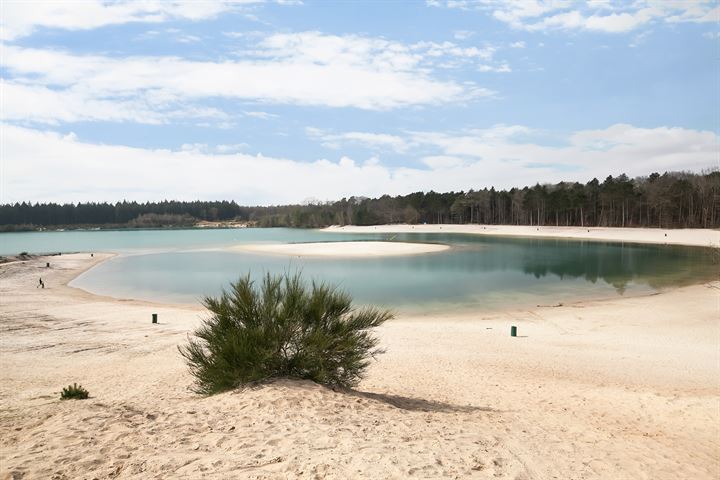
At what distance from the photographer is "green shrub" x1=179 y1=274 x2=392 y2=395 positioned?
25.7 feet

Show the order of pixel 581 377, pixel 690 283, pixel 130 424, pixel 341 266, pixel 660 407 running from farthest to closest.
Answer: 1. pixel 341 266
2. pixel 690 283
3. pixel 581 377
4. pixel 660 407
5. pixel 130 424

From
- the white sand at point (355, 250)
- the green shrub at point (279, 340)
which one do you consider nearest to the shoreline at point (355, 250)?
the white sand at point (355, 250)

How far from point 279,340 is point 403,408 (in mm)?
2607

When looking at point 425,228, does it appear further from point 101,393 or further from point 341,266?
point 101,393

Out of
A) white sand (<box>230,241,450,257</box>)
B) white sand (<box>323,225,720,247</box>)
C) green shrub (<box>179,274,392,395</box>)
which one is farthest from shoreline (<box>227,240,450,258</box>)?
green shrub (<box>179,274,392,395</box>)

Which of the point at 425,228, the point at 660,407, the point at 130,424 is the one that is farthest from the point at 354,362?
the point at 425,228

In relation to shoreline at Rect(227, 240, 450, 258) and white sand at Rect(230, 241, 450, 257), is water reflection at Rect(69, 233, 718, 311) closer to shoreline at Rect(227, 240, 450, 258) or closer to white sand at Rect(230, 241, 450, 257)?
shoreline at Rect(227, 240, 450, 258)

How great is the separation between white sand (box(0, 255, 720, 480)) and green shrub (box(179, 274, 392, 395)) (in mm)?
588

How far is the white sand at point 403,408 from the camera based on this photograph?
4992 millimetres

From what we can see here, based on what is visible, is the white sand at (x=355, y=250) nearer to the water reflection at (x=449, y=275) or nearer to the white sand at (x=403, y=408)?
the water reflection at (x=449, y=275)

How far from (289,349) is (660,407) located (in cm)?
765

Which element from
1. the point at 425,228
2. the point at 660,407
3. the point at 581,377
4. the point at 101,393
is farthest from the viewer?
the point at 425,228

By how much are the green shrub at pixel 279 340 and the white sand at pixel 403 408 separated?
0.59 meters

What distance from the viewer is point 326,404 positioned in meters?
6.96
